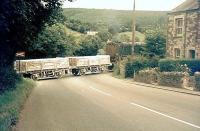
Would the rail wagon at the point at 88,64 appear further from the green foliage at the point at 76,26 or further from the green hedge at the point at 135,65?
the green foliage at the point at 76,26

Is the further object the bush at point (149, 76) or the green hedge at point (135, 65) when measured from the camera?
the green hedge at point (135, 65)

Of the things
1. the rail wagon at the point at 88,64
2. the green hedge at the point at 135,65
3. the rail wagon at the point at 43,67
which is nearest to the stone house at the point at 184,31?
the green hedge at the point at 135,65

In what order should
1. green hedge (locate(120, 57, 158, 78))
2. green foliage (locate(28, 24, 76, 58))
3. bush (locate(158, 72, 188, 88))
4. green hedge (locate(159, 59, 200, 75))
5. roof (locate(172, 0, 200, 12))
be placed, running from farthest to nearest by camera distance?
green foliage (locate(28, 24, 76, 58)), green hedge (locate(120, 57, 158, 78)), roof (locate(172, 0, 200, 12)), green hedge (locate(159, 59, 200, 75)), bush (locate(158, 72, 188, 88))

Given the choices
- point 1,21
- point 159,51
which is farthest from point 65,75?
point 1,21

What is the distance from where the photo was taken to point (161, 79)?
33.0 metres

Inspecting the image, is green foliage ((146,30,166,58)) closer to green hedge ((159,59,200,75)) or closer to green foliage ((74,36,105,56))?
green hedge ((159,59,200,75))

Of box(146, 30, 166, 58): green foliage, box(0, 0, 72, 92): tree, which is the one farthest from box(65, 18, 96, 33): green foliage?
box(0, 0, 72, 92): tree

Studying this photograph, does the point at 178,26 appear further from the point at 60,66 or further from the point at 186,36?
the point at 60,66

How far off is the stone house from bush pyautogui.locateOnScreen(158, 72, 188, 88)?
7.76 metres

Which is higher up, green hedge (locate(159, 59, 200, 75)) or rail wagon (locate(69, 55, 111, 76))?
green hedge (locate(159, 59, 200, 75))

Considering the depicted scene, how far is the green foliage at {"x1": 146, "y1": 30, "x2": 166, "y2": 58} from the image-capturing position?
5762 cm

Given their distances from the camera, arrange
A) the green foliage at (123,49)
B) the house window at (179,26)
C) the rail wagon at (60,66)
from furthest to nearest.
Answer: the green foliage at (123,49), the rail wagon at (60,66), the house window at (179,26)

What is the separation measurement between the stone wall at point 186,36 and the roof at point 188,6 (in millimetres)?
469

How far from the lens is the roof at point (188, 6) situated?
131 feet
